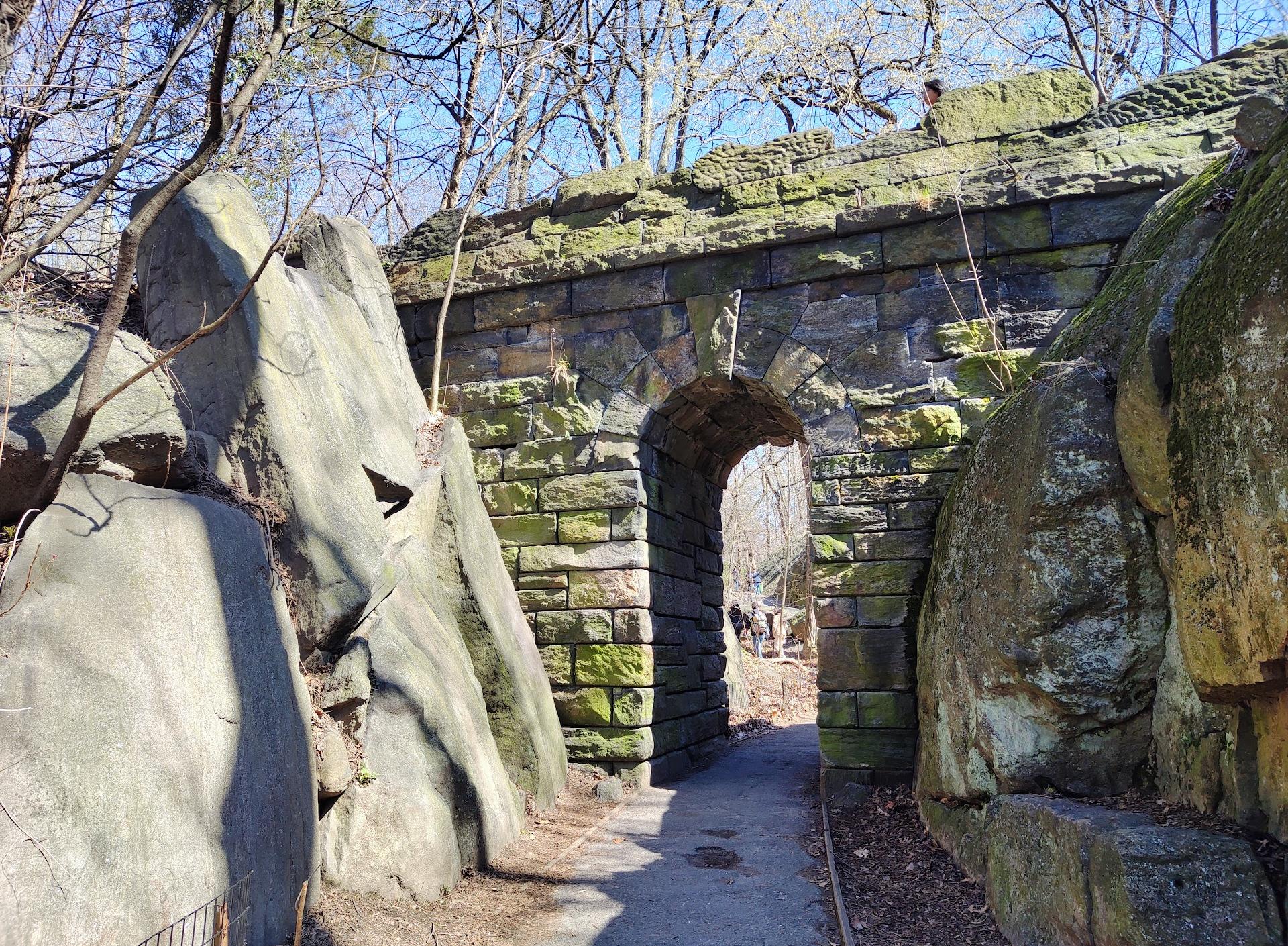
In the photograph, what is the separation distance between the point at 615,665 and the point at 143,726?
3714 mm

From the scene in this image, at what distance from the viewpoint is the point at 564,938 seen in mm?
3652

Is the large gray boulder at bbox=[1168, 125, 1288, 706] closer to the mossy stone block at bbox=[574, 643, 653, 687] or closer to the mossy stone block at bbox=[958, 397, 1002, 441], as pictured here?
the mossy stone block at bbox=[958, 397, 1002, 441]

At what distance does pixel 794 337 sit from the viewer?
20.3 ft

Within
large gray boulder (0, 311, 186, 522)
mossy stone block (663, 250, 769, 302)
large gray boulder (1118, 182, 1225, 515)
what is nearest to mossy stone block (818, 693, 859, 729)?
large gray boulder (1118, 182, 1225, 515)

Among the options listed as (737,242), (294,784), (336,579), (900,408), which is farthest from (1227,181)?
(294,784)

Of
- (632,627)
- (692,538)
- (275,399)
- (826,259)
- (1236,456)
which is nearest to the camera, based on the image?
(1236,456)

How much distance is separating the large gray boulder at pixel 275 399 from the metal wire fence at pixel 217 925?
1212 mm

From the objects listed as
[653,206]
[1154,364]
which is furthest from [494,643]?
[1154,364]

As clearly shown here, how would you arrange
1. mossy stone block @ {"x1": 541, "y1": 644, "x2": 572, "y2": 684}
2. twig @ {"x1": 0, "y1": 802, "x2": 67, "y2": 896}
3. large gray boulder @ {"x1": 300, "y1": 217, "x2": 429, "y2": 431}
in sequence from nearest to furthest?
twig @ {"x1": 0, "y1": 802, "x2": 67, "y2": 896} < large gray boulder @ {"x1": 300, "y1": 217, "x2": 429, "y2": 431} < mossy stone block @ {"x1": 541, "y1": 644, "x2": 572, "y2": 684}

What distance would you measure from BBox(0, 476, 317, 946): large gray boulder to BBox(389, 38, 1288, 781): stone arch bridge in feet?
10.2

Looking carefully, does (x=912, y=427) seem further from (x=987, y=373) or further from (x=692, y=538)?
(x=692, y=538)

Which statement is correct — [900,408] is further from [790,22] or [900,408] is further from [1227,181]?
[790,22]

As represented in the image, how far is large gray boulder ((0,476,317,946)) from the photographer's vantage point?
242 centimetres

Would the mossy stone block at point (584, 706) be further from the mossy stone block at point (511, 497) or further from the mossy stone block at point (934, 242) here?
the mossy stone block at point (934, 242)
